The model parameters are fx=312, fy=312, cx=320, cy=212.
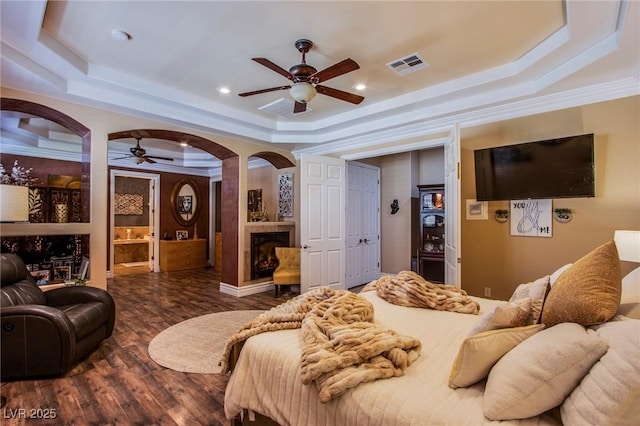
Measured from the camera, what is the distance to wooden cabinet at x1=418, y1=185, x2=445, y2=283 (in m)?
5.36

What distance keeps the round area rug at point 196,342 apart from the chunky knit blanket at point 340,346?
0.98 metres

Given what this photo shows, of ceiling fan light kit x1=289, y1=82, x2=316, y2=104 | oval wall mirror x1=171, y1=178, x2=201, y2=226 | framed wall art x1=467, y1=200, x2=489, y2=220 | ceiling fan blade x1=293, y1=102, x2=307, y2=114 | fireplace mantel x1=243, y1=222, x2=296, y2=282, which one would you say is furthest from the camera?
oval wall mirror x1=171, y1=178, x2=201, y2=226

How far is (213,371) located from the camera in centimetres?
261

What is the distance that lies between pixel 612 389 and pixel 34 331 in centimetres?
343

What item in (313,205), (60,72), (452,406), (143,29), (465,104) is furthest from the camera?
(313,205)

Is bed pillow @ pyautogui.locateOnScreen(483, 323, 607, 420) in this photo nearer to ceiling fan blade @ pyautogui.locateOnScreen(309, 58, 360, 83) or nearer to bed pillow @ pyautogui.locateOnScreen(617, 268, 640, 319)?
bed pillow @ pyautogui.locateOnScreen(617, 268, 640, 319)

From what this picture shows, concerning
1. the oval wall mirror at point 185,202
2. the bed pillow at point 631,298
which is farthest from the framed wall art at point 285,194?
the bed pillow at point 631,298

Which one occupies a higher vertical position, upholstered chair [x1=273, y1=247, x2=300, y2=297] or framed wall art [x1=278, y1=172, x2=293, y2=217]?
framed wall art [x1=278, y1=172, x2=293, y2=217]

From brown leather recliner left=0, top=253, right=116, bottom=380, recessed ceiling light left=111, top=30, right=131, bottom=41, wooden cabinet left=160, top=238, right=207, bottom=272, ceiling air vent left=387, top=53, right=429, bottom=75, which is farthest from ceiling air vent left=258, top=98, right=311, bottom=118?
wooden cabinet left=160, top=238, right=207, bottom=272

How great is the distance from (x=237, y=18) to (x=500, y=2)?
6.18 ft

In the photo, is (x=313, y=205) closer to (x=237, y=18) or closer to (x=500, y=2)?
(x=237, y=18)

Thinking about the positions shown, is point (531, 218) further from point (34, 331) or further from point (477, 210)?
point (34, 331)

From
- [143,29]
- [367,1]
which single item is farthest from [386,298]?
[143,29]

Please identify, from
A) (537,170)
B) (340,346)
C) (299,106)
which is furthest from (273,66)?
(537,170)
